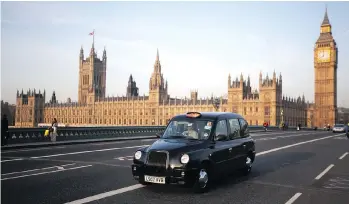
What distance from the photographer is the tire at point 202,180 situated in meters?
7.49

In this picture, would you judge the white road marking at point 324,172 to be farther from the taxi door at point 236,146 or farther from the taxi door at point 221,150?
the taxi door at point 221,150

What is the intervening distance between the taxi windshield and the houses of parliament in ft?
244

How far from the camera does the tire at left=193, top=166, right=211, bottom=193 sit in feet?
24.6

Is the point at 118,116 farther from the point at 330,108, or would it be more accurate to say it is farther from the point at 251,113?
the point at 330,108

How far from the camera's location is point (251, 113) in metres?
99.0

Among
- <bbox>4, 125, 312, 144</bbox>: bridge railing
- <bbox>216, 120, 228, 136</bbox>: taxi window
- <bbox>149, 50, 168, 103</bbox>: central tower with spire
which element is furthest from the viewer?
<bbox>149, 50, 168, 103</bbox>: central tower with spire

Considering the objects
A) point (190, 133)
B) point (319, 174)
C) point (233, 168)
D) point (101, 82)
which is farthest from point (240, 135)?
point (101, 82)

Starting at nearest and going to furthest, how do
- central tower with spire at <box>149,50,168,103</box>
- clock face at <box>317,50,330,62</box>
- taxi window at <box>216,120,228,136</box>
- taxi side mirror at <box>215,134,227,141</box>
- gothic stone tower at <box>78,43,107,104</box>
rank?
taxi side mirror at <box>215,134,227,141</box>, taxi window at <box>216,120,228,136</box>, central tower with spire at <box>149,50,168,103</box>, clock face at <box>317,50,330,62</box>, gothic stone tower at <box>78,43,107,104</box>

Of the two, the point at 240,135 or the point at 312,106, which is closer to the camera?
the point at 240,135

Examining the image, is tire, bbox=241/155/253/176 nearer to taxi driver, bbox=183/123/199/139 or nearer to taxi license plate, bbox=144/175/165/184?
taxi driver, bbox=183/123/199/139

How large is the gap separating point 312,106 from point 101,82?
89.9m

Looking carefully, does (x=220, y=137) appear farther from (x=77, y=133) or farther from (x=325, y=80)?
(x=325, y=80)

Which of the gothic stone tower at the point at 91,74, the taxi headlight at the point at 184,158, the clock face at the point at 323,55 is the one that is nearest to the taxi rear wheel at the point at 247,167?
the taxi headlight at the point at 184,158

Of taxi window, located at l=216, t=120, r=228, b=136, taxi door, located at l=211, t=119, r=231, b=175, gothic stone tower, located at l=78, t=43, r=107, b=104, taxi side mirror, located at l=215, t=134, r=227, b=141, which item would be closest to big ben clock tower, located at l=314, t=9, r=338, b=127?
gothic stone tower, located at l=78, t=43, r=107, b=104
